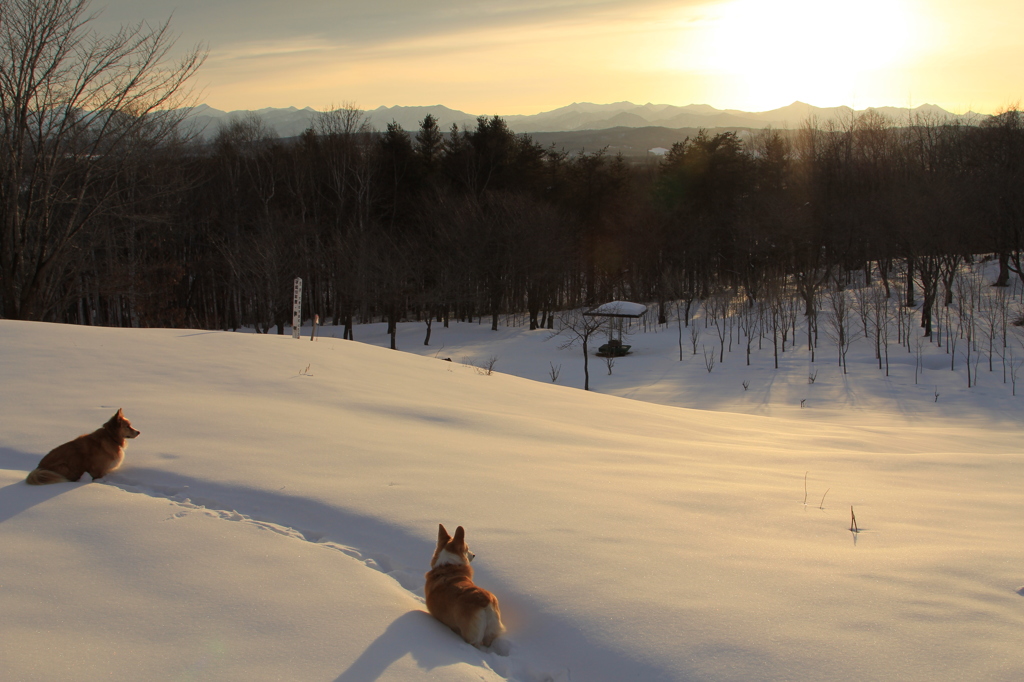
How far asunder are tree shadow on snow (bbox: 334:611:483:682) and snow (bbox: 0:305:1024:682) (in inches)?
0.6

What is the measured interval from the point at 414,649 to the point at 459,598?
0.32 metres

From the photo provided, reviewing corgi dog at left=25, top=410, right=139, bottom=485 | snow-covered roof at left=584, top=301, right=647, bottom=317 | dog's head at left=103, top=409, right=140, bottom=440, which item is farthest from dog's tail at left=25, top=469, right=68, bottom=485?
snow-covered roof at left=584, top=301, right=647, bottom=317

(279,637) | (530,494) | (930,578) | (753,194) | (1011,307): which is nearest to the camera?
(279,637)

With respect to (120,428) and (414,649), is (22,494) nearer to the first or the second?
(120,428)

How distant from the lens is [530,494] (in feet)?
16.8

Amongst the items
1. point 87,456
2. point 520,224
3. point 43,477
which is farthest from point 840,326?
point 43,477

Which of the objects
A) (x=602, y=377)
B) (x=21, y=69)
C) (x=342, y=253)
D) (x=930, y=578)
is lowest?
(x=602, y=377)

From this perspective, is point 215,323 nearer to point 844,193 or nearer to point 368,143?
point 368,143

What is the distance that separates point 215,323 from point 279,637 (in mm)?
41215

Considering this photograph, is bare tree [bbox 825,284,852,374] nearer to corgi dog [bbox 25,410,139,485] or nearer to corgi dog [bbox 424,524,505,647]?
corgi dog [bbox 424,524,505,647]

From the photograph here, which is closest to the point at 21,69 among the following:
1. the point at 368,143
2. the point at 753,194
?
the point at 368,143

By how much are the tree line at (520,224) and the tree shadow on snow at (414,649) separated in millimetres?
22225

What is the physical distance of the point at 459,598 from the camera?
127 inches

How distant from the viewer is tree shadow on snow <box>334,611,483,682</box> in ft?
9.29
